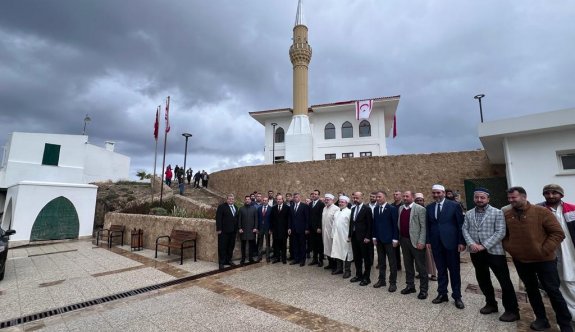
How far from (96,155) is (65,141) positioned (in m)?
3.12

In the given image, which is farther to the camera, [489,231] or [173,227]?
[173,227]

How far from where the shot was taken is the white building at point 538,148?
6.47 meters

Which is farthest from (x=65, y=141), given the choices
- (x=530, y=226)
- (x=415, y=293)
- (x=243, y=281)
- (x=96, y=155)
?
(x=530, y=226)

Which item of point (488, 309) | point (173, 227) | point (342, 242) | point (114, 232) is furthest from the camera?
point (114, 232)

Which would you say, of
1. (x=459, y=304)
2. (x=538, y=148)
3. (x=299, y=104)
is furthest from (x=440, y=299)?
(x=299, y=104)

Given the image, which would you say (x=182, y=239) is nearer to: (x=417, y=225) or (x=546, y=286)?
(x=417, y=225)

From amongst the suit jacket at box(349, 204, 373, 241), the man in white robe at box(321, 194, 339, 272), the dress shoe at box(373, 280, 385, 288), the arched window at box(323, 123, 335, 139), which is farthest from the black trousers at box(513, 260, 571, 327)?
the arched window at box(323, 123, 335, 139)

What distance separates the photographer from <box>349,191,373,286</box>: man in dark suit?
5.29m

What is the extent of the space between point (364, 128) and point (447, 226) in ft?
64.7

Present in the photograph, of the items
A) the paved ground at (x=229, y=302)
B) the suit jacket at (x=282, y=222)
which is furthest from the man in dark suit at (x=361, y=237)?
the suit jacket at (x=282, y=222)

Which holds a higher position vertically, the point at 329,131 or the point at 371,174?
the point at 329,131

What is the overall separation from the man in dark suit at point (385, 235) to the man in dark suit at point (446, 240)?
2.30ft

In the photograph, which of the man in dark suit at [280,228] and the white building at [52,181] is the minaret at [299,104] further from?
the man in dark suit at [280,228]

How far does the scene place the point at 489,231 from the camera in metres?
3.66
